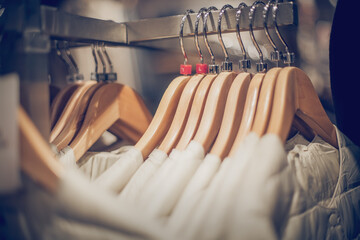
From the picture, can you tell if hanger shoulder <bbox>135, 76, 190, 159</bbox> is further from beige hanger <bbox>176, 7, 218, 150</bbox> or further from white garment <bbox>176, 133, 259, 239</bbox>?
white garment <bbox>176, 133, 259, 239</bbox>

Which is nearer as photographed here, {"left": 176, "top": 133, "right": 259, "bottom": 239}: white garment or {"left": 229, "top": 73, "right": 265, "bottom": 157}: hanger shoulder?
{"left": 176, "top": 133, "right": 259, "bottom": 239}: white garment

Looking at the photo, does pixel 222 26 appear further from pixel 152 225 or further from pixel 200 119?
pixel 152 225

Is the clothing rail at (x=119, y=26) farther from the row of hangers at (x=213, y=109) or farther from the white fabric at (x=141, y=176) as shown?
the white fabric at (x=141, y=176)

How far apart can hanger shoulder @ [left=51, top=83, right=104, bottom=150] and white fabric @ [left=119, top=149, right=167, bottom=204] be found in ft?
0.70

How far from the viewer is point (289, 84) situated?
548 millimetres

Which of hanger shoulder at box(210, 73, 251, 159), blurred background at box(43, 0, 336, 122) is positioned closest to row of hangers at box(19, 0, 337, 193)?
hanger shoulder at box(210, 73, 251, 159)

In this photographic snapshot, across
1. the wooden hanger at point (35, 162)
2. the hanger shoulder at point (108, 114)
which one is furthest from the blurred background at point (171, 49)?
the wooden hanger at point (35, 162)

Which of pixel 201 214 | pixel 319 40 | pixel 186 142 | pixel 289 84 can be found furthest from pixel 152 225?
pixel 319 40

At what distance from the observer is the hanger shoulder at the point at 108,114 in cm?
67

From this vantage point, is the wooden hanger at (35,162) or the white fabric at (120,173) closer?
the wooden hanger at (35,162)

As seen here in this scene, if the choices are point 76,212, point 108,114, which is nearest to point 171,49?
point 108,114

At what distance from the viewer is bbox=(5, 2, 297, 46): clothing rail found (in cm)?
48

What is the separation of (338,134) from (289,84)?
0.18 m

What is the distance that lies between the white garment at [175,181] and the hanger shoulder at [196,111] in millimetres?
36
